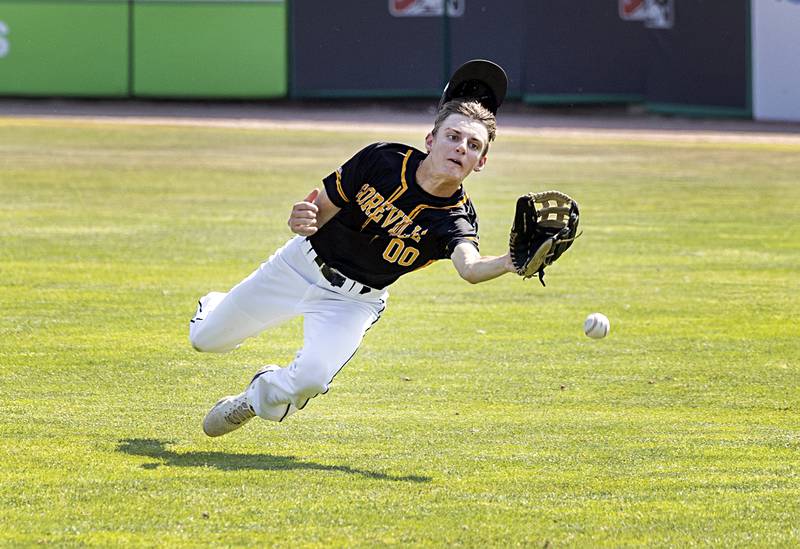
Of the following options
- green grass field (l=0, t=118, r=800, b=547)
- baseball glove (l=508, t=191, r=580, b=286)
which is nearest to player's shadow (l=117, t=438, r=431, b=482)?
green grass field (l=0, t=118, r=800, b=547)

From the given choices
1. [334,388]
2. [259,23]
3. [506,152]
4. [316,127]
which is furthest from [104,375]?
[259,23]

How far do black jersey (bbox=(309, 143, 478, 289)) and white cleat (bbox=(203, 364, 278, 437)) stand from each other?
2.31 ft

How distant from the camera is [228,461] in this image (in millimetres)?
6855

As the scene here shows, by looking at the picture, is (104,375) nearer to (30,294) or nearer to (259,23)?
(30,294)

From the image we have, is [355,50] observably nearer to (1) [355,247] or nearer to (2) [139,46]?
(2) [139,46]

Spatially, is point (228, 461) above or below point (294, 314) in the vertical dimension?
below

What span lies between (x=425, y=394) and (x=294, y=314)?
1468mm

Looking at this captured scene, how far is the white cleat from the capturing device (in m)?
7.07

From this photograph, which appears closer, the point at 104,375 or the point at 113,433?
the point at 113,433

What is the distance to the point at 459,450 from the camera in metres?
7.18

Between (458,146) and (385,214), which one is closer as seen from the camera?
(458,146)

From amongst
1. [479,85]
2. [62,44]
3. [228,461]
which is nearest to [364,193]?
[479,85]

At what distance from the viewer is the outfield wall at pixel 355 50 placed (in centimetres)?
2945

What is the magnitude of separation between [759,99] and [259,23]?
10415 millimetres
